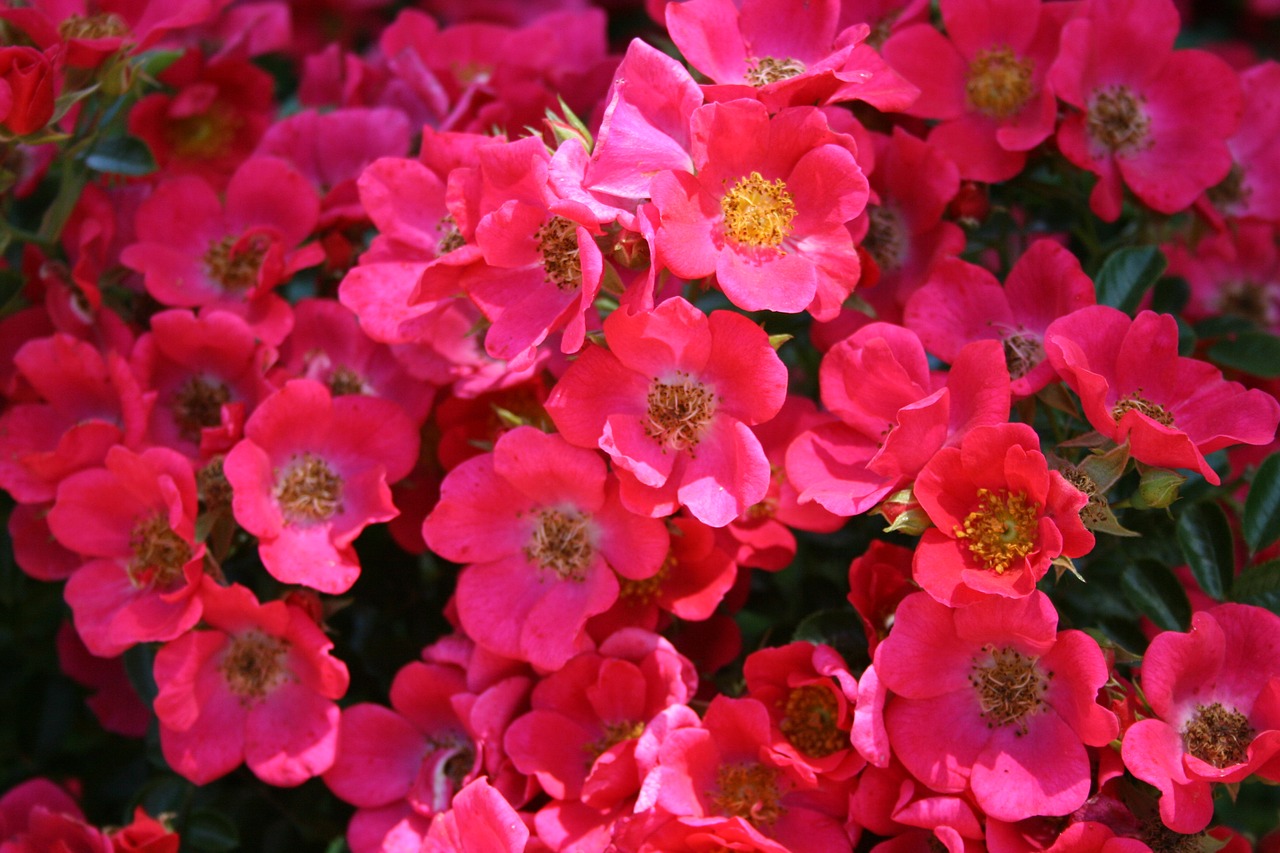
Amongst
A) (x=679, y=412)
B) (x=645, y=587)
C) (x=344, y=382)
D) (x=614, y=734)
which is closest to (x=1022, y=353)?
(x=679, y=412)

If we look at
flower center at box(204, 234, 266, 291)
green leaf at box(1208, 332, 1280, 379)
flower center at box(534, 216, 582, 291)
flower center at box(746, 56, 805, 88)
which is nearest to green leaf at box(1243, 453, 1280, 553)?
green leaf at box(1208, 332, 1280, 379)

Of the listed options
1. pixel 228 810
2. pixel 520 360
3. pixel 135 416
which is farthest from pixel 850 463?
pixel 228 810

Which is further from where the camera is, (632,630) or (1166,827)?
(632,630)

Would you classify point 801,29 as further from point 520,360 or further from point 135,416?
point 135,416

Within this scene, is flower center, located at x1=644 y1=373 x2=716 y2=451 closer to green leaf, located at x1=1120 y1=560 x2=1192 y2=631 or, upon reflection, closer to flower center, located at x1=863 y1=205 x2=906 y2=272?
flower center, located at x1=863 y1=205 x2=906 y2=272

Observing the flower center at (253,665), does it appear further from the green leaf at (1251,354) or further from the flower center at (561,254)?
the green leaf at (1251,354)

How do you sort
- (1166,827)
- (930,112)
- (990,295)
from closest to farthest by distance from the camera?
(1166,827) < (990,295) < (930,112)

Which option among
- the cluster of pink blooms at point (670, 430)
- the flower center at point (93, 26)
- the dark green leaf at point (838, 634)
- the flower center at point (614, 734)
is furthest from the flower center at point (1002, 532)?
the flower center at point (93, 26)
